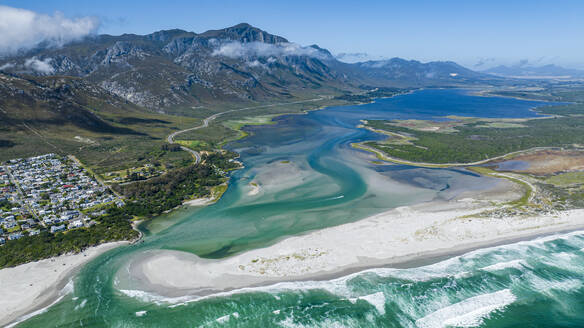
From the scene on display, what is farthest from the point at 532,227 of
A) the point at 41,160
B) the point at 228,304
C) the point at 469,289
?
the point at 41,160

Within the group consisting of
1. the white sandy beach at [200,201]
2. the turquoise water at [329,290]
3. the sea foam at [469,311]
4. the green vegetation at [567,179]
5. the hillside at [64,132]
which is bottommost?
the sea foam at [469,311]

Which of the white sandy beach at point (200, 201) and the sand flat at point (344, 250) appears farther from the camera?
the white sandy beach at point (200, 201)

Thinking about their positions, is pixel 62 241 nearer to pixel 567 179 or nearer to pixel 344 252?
pixel 344 252

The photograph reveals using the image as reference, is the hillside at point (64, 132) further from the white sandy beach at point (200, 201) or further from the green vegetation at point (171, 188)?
the white sandy beach at point (200, 201)

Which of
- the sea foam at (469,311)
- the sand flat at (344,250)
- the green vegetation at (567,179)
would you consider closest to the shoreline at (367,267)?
the sand flat at (344,250)

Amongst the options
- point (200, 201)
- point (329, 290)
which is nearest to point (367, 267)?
point (329, 290)

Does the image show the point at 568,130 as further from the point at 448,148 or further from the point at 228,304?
the point at 228,304
